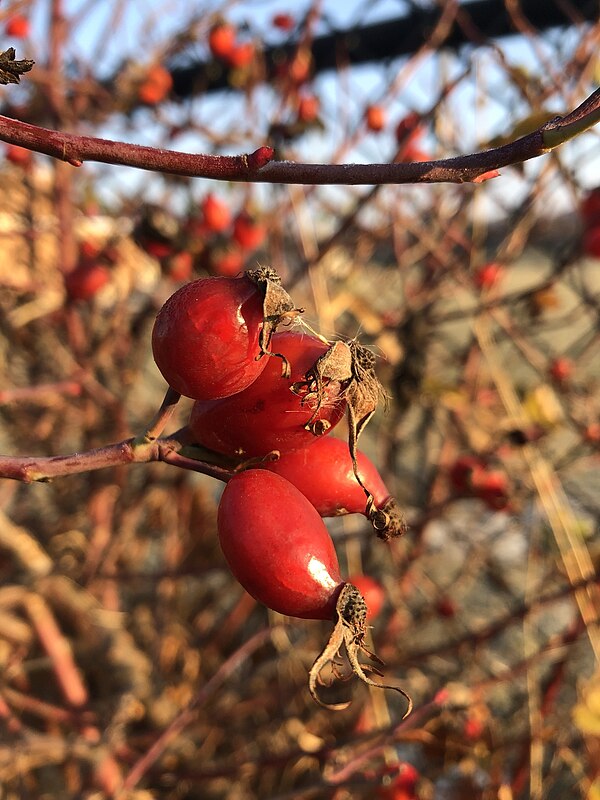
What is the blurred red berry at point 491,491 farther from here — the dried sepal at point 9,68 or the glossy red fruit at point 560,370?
the dried sepal at point 9,68

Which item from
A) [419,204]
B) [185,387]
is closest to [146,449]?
[185,387]

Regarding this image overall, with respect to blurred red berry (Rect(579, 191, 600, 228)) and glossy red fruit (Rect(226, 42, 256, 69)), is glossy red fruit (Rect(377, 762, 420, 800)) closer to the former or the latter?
blurred red berry (Rect(579, 191, 600, 228))

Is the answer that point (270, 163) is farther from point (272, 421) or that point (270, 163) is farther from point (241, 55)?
point (241, 55)

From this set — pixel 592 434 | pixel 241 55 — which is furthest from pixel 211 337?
pixel 241 55

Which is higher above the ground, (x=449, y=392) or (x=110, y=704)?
(x=449, y=392)

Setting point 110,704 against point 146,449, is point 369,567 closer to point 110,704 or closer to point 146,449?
point 110,704

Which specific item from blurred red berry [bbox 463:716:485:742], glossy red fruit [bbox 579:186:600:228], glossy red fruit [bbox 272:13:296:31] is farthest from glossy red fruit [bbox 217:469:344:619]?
glossy red fruit [bbox 272:13:296:31]

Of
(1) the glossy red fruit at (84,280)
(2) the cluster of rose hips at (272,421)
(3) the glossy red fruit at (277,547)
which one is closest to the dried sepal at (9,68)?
(2) the cluster of rose hips at (272,421)
